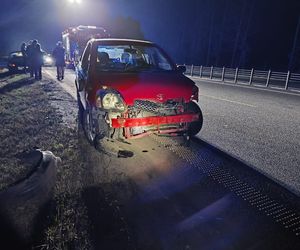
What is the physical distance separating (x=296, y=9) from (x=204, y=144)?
40359mm

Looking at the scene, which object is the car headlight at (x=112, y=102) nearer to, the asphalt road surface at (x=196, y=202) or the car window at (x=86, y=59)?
the asphalt road surface at (x=196, y=202)

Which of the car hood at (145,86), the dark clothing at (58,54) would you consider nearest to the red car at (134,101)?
the car hood at (145,86)

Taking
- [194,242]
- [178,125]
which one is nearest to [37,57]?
[178,125]

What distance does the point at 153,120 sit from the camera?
14.5ft

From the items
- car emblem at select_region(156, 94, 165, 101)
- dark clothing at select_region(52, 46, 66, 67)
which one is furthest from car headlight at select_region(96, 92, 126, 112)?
dark clothing at select_region(52, 46, 66, 67)

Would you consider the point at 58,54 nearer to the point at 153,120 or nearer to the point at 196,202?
the point at 153,120

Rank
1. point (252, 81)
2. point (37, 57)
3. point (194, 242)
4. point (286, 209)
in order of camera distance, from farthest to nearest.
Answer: point (252, 81) → point (37, 57) → point (286, 209) → point (194, 242)

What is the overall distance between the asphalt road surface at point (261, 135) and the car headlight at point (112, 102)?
2012mm

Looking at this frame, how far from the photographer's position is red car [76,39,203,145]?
4309 mm

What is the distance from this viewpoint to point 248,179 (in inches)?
148

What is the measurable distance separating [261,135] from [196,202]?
11.3 ft

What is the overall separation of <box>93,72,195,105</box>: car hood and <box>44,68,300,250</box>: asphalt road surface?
97cm

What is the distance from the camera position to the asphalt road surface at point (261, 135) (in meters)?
4.19

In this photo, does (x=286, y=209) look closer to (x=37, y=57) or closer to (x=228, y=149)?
(x=228, y=149)
